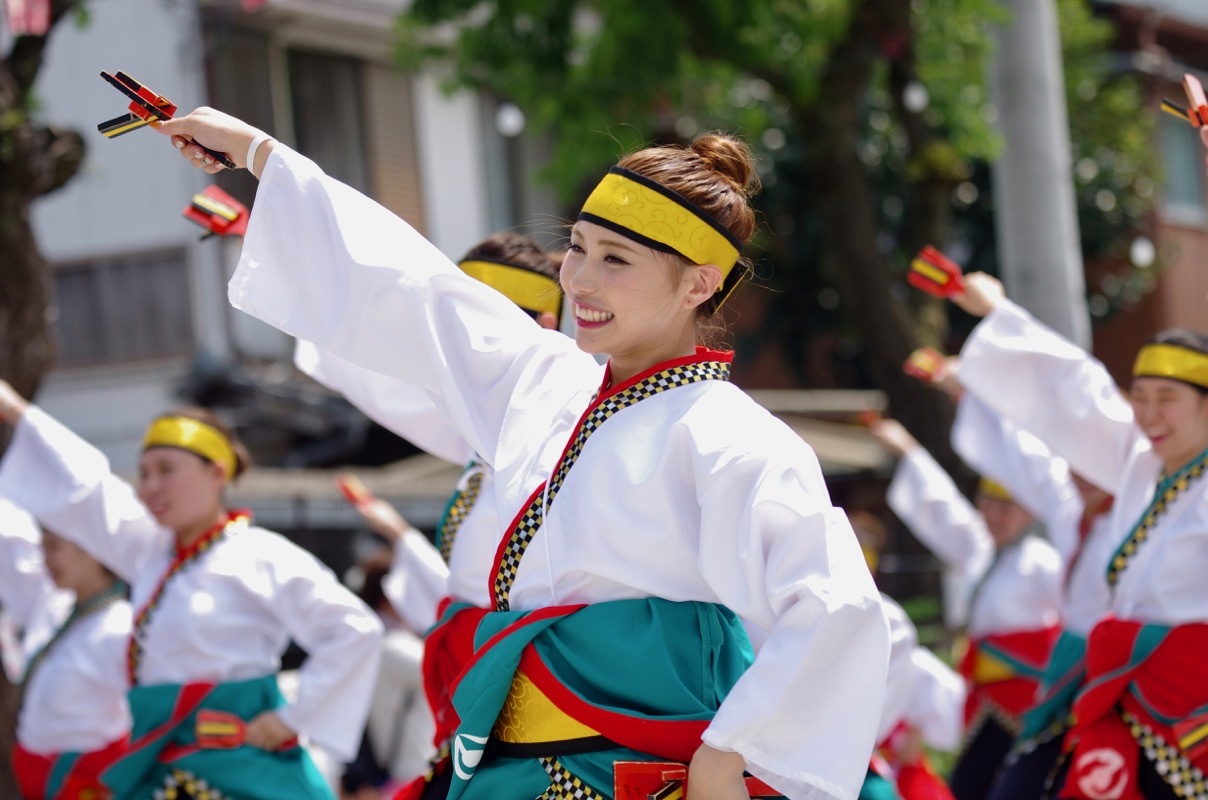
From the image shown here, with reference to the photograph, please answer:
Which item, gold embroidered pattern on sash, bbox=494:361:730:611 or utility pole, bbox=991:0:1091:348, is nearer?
gold embroidered pattern on sash, bbox=494:361:730:611

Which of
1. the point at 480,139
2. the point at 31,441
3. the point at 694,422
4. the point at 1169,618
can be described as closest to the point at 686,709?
the point at 694,422

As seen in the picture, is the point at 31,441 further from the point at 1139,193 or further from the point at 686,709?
the point at 1139,193

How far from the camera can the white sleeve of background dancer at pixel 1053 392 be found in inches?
163

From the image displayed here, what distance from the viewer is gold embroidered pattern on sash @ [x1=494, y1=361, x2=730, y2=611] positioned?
96.3 inches

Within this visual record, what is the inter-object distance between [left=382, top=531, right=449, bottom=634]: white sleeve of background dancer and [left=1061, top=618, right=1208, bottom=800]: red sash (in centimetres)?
183

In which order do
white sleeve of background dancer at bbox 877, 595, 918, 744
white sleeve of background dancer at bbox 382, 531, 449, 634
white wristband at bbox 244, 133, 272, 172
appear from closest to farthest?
white wristband at bbox 244, 133, 272, 172 → white sleeve of background dancer at bbox 382, 531, 449, 634 → white sleeve of background dancer at bbox 877, 595, 918, 744

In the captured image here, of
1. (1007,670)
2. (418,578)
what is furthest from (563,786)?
(1007,670)

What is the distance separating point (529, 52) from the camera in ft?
29.2

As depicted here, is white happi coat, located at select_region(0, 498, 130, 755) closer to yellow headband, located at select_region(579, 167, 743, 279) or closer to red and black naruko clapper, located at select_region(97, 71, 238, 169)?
red and black naruko clapper, located at select_region(97, 71, 238, 169)

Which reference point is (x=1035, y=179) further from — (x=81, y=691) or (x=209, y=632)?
(x=81, y=691)

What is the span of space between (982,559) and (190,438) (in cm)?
343

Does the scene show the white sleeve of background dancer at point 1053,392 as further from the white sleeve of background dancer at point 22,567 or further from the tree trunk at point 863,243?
the tree trunk at point 863,243

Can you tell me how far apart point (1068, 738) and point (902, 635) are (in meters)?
0.91

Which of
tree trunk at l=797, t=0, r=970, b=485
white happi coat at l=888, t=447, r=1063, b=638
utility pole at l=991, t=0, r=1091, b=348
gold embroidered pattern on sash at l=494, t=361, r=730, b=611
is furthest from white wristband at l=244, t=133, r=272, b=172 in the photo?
tree trunk at l=797, t=0, r=970, b=485
